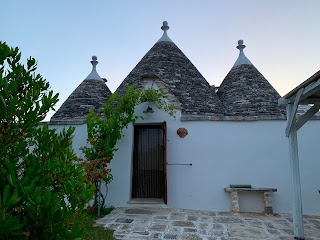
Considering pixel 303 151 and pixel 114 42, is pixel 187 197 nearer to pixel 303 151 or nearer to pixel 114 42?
pixel 303 151

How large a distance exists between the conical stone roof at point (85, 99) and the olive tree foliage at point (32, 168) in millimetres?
7492

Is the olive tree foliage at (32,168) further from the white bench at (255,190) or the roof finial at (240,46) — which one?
the roof finial at (240,46)

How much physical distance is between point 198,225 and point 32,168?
510cm

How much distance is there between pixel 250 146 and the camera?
7504 mm

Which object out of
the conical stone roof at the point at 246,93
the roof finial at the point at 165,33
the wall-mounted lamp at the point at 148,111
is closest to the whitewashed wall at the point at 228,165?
the wall-mounted lamp at the point at 148,111

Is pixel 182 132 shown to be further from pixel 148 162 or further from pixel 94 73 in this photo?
pixel 94 73

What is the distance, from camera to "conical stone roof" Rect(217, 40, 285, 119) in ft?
30.1

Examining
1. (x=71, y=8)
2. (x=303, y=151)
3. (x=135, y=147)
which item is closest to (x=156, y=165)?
(x=135, y=147)

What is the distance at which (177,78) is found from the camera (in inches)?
413

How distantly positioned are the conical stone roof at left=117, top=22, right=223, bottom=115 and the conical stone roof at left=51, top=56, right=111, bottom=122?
1194mm

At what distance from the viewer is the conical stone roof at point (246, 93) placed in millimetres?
9180

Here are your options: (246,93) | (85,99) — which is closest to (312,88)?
(246,93)

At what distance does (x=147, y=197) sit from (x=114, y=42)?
6086mm

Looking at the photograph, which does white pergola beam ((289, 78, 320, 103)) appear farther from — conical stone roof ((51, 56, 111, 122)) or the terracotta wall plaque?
conical stone roof ((51, 56, 111, 122))
